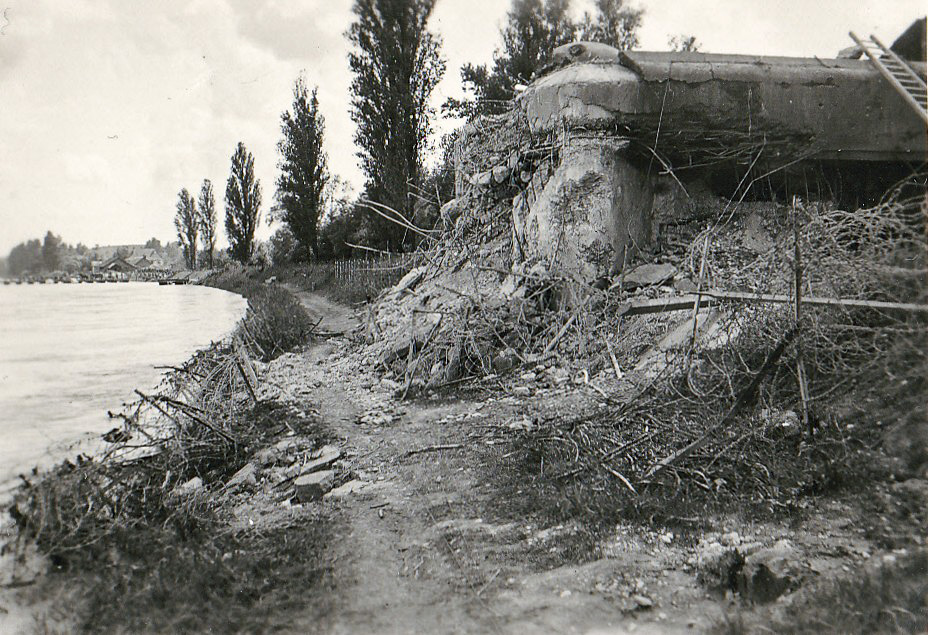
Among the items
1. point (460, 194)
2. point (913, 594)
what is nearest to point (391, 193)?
point (460, 194)

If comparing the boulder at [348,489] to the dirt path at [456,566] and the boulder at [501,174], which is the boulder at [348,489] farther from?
the boulder at [501,174]

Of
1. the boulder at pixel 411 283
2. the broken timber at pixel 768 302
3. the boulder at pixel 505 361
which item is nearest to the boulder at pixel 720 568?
the broken timber at pixel 768 302

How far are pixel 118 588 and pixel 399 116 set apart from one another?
45.7 ft

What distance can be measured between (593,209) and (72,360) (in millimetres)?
7355

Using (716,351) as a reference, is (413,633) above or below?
below

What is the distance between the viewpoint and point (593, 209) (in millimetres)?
6316

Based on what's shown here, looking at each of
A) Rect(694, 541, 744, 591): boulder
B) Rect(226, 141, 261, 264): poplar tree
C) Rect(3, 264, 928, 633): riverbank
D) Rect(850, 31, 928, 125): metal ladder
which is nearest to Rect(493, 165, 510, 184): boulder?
Rect(850, 31, 928, 125): metal ladder

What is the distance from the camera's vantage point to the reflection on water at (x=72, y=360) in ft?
16.9

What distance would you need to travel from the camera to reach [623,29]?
16.5 meters

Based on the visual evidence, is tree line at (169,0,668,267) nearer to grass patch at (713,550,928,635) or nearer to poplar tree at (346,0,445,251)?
poplar tree at (346,0,445,251)

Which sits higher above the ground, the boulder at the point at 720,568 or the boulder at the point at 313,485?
the boulder at the point at 720,568

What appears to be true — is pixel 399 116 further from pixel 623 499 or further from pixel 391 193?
pixel 623 499

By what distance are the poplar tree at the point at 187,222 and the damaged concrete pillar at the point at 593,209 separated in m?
34.1

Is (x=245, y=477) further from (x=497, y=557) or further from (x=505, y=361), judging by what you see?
(x=505, y=361)
